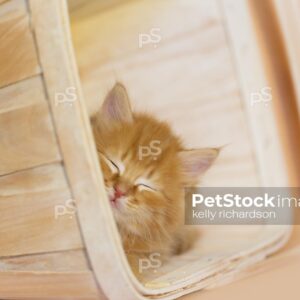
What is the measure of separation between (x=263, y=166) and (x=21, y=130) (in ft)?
2.23

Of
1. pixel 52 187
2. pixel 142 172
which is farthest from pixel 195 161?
pixel 52 187

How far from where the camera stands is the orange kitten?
1.18m

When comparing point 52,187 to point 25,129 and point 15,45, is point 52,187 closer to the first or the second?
point 25,129

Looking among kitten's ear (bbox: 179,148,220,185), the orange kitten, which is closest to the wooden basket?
the orange kitten

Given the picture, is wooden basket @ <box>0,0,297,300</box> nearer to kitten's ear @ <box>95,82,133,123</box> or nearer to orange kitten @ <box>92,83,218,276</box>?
orange kitten @ <box>92,83,218,276</box>

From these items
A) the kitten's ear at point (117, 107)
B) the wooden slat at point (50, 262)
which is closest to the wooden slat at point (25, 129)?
the wooden slat at point (50, 262)

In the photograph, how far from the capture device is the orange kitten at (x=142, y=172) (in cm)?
118

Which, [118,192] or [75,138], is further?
[118,192]

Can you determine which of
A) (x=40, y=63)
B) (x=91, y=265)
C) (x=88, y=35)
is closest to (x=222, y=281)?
(x=91, y=265)

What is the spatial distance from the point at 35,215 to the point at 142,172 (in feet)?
0.98

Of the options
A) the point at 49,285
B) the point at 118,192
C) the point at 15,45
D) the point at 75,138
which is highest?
the point at 15,45

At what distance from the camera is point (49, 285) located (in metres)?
1.00

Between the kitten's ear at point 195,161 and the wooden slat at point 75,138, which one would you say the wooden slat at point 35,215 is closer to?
the wooden slat at point 75,138

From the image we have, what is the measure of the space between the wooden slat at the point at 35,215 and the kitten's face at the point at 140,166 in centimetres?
22
